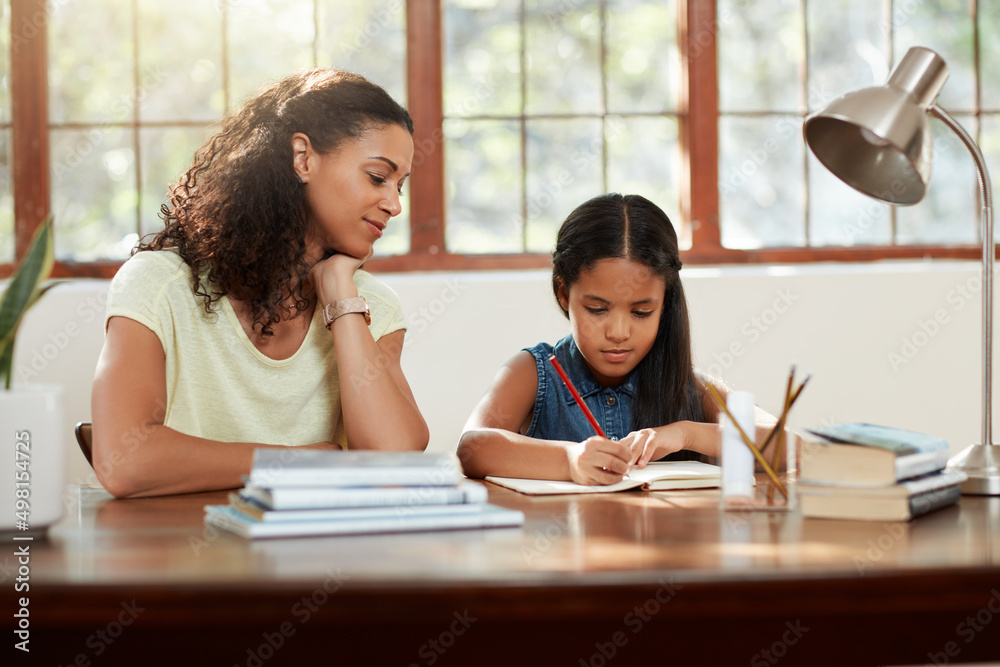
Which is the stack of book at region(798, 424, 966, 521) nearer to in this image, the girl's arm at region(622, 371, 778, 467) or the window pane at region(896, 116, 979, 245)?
the girl's arm at region(622, 371, 778, 467)

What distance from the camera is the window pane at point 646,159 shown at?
304 centimetres

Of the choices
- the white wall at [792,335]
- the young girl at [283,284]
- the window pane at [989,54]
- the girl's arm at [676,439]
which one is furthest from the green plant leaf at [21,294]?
the window pane at [989,54]

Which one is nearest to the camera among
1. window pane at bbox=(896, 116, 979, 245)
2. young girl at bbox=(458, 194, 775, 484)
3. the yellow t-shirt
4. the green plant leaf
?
the green plant leaf

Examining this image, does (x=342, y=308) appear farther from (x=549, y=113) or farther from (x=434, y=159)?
(x=549, y=113)

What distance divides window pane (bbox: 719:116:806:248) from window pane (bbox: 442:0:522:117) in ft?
2.43

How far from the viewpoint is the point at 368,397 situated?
1.59 metres

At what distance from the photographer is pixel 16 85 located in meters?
2.90

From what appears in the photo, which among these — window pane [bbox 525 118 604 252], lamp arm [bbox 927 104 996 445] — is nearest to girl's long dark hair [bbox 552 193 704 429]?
lamp arm [bbox 927 104 996 445]

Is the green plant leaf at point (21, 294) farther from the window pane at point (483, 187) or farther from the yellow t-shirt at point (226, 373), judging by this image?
the window pane at point (483, 187)

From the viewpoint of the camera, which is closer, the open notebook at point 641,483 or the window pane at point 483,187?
the open notebook at point 641,483

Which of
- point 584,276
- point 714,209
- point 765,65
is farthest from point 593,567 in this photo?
point 765,65

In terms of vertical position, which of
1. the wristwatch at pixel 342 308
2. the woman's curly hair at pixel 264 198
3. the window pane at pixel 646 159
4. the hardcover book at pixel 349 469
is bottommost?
the hardcover book at pixel 349 469

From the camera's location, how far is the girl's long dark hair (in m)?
1.90

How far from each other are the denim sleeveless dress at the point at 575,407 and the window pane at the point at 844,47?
62.9 inches
